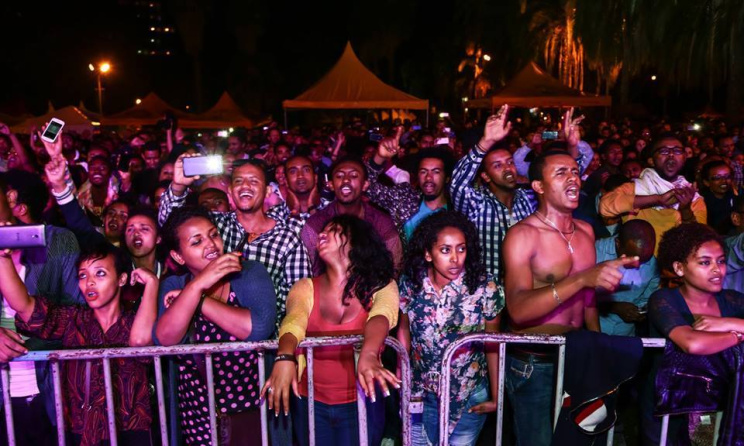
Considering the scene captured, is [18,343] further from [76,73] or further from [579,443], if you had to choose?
[76,73]

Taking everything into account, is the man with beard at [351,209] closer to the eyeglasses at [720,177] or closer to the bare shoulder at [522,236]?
the bare shoulder at [522,236]

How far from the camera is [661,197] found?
19.9ft

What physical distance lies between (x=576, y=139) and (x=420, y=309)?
238 centimetres

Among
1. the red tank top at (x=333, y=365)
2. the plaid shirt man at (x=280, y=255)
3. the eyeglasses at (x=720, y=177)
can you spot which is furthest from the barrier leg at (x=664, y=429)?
the eyeglasses at (x=720, y=177)

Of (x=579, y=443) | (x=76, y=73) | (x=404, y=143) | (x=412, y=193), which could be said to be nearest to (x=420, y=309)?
(x=579, y=443)

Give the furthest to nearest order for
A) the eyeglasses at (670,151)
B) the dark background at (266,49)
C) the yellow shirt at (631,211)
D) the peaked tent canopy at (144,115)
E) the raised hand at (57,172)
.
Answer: the dark background at (266,49), the peaked tent canopy at (144,115), the eyeglasses at (670,151), the yellow shirt at (631,211), the raised hand at (57,172)

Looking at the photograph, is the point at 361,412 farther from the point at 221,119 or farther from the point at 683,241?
the point at 221,119

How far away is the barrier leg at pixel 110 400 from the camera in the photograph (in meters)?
3.55

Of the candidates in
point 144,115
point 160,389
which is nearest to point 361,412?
point 160,389

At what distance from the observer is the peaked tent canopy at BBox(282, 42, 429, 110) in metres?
18.5

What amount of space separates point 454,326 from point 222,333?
128 cm

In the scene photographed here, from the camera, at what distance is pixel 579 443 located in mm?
3707

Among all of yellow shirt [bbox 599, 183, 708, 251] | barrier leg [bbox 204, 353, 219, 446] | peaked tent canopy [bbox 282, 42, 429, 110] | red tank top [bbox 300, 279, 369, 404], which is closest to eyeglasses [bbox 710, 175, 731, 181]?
yellow shirt [bbox 599, 183, 708, 251]

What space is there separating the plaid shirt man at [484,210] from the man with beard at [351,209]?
59cm
